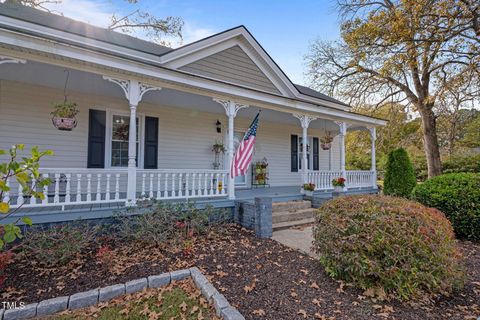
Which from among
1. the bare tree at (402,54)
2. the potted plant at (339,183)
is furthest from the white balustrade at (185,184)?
the bare tree at (402,54)

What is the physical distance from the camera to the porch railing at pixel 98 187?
453cm

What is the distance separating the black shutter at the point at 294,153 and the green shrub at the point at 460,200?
16.1 feet

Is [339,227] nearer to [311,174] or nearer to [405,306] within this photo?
[405,306]

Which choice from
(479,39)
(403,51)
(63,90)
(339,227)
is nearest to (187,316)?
(339,227)

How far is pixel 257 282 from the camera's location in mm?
3428

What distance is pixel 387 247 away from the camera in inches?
124

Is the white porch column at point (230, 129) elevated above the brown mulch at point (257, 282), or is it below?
above

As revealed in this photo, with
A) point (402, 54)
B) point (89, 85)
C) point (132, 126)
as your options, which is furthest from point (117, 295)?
point (402, 54)

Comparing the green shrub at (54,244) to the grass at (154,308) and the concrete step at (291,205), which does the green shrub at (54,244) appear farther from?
the concrete step at (291,205)

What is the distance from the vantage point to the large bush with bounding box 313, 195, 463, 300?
10.0ft

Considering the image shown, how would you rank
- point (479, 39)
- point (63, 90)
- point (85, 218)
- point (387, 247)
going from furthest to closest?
point (479, 39), point (63, 90), point (85, 218), point (387, 247)

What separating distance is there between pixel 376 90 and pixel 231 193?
40.4 feet

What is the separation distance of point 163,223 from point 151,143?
3242 millimetres

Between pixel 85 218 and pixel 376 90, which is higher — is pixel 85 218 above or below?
below
